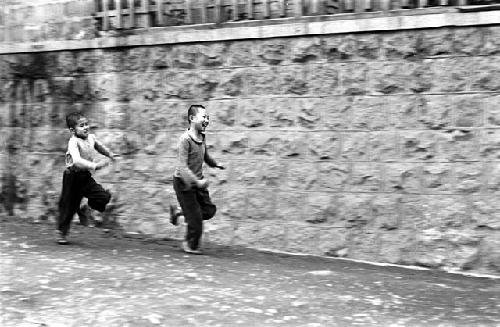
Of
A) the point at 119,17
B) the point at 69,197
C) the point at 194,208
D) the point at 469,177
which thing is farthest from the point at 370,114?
the point at 119,17

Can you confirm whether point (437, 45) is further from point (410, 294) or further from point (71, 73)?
point (71, 73)

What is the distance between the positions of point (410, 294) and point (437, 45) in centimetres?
244

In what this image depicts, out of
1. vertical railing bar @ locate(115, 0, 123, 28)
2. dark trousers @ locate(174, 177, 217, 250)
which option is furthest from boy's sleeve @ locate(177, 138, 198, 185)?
vertical railing bar @ locate(115, 0, 123, 28)

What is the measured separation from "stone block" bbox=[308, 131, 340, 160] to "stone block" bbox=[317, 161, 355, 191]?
80 millimetres

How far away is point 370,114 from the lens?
7891 millimetres

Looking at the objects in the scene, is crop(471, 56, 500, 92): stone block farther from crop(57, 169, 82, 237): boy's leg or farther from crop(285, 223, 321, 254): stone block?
crop(57, 169, 82, 237): boy's leg

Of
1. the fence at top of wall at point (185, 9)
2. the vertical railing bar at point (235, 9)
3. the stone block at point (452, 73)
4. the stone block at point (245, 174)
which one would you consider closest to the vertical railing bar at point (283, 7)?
the fence at top of wall at point (185, 9)

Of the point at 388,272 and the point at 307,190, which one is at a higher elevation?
the point at 307,190

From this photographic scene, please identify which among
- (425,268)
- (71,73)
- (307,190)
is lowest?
(425,268)

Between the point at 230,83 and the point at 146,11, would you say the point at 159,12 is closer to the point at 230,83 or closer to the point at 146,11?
the point at 146,11

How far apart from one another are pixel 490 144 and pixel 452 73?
75 cm

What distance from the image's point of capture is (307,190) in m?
8.19

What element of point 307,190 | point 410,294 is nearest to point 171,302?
point 410,294

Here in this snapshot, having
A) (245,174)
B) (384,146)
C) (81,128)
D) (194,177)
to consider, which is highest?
(81,128)
